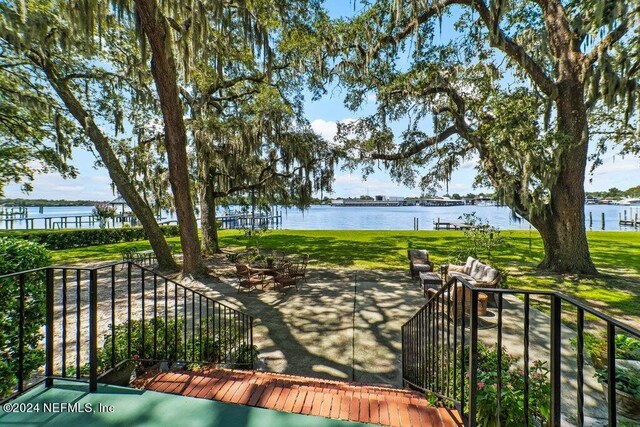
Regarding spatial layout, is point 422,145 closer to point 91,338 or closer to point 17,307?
point 91,338

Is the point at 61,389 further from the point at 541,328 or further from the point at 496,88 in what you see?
the point at 496,88

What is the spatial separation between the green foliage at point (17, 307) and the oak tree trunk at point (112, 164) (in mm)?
6423

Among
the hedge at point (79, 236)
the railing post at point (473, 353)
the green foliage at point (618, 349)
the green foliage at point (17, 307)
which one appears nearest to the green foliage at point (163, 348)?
the green foliage at point (17, 307)

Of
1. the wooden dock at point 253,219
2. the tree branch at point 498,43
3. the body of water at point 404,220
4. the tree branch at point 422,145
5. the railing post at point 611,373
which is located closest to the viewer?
the railing post at point 611,373

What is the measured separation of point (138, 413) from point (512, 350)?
4523mm

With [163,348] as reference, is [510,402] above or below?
above

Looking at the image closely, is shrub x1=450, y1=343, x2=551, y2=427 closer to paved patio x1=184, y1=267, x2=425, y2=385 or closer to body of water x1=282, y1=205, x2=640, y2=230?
paved patio x1=184, y1=267, x2=425, y2=385

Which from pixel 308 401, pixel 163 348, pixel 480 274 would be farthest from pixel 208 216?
pixel 308 401

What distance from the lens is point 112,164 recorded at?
27.5 feet

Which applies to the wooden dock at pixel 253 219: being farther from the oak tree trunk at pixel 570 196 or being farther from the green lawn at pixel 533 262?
the oak tree trunk at pixel 570 196

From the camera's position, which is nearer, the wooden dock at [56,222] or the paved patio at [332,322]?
the paved patio at [332,322]

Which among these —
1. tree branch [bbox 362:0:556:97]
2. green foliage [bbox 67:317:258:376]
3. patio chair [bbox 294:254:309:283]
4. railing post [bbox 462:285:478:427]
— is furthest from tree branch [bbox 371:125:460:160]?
railing post [bbox 462:285:478:427]

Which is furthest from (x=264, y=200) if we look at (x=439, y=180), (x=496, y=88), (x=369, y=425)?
(x=369, y=425)

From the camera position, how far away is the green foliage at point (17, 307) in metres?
2.27
